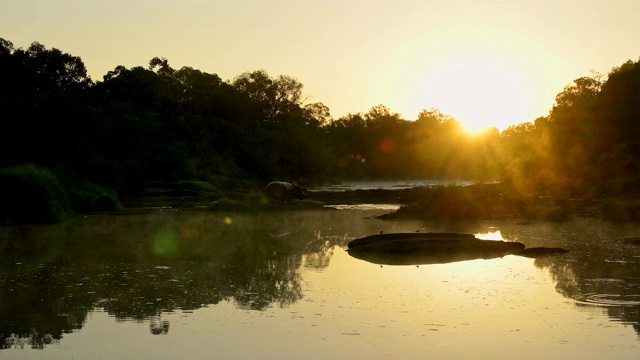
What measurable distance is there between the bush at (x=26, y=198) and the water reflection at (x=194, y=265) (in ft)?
6.85

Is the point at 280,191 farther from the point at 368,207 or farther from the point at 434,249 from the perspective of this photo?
the point at 434,249

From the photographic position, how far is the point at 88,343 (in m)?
11.1

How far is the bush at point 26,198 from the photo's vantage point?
33062 millimetres

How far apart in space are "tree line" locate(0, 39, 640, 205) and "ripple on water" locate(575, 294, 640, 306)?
35.0 meters

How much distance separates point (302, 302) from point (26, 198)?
2401 cm

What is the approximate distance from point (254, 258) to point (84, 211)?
75.0 feet

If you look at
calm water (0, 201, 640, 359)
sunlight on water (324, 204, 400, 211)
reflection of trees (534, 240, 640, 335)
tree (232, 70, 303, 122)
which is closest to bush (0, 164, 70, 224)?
calm water (0, 201, 640, 359)

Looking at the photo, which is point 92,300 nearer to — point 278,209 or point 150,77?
point 278,209

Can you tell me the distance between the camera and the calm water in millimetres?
10742

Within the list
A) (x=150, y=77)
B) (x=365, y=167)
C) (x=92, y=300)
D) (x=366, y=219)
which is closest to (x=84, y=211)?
(x=366, y=219)

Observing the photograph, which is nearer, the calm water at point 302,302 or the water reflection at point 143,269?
the calm water at point 302,302

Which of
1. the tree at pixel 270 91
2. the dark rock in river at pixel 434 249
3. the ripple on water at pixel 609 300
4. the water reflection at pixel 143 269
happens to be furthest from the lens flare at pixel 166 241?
the tree at pixel 270 91

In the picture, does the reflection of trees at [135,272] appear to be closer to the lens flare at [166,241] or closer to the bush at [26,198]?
the lens flare at [166,241]

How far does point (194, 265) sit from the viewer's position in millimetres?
19641
